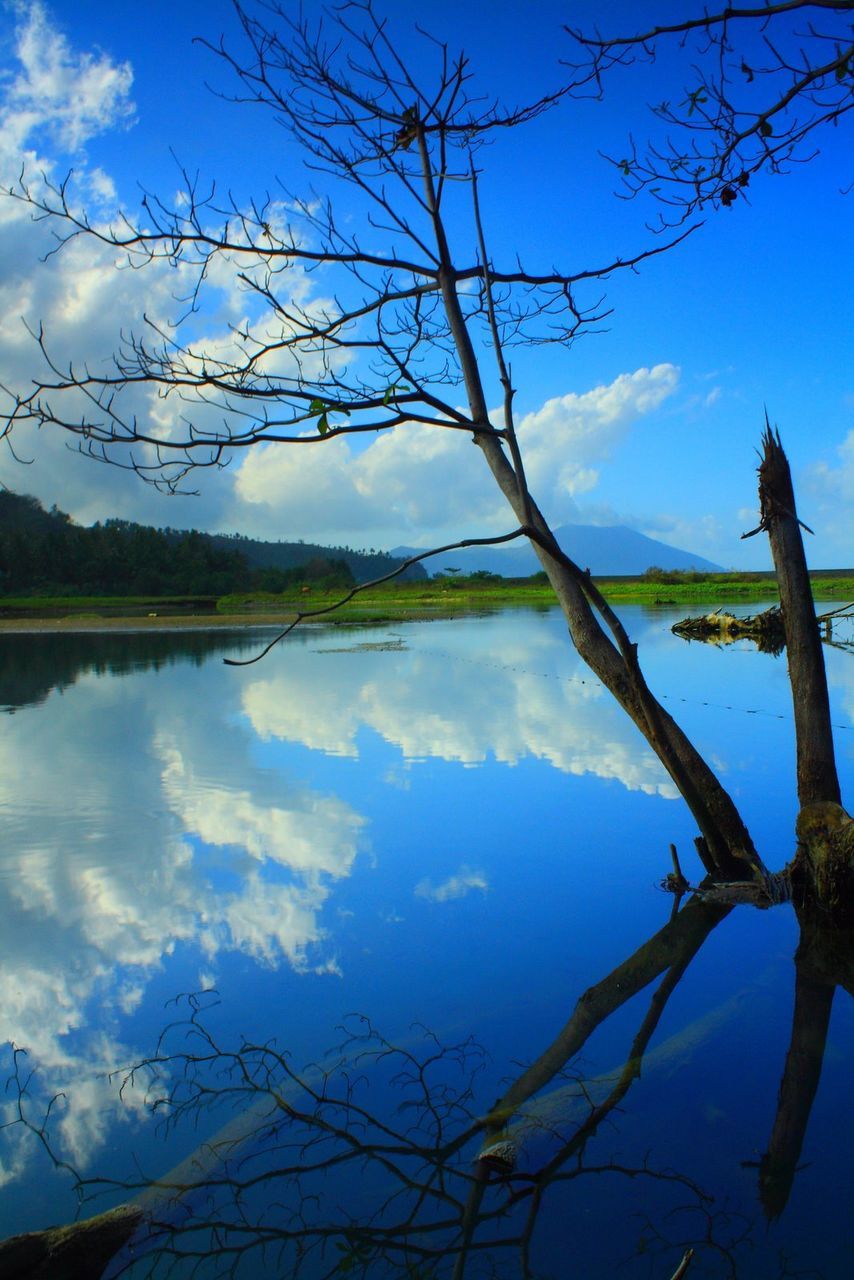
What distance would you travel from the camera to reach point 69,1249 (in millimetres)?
2090

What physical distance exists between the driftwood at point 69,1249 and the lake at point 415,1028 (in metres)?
0.09

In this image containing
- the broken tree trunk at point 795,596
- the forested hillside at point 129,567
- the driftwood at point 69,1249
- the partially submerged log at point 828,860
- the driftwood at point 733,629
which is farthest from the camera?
the forested hillside at point 129,567

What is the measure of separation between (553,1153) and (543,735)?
20.8 feet

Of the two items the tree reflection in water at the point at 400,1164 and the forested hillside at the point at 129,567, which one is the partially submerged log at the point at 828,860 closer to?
the tree reflection in water at the point at 400,1164

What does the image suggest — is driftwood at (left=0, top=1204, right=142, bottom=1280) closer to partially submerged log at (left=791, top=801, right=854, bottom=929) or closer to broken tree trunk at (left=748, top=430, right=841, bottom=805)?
partially submerged log at (left=791, top=801, right=854, bottom=929)

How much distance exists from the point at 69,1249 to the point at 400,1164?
0.83 meters

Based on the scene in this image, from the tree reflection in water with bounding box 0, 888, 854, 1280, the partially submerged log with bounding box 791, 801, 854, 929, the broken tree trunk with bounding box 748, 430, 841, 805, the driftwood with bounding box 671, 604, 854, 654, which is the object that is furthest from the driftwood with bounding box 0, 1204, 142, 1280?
the driftwood with bounding box 671, 604, 854, 654

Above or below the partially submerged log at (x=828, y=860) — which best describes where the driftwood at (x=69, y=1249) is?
below

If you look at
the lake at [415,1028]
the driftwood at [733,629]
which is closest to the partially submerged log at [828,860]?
the lake at [415,1028]

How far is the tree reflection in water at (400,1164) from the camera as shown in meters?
2.16

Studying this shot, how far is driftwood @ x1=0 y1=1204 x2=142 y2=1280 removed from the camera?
200 cm

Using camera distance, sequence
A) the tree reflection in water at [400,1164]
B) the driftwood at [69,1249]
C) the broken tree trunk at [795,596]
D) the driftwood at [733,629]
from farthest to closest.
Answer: the driftwood at [733,629], the broken tree trunk at [795,596], the tree reflection in water at [400,1164], the driftwood at [69,1249]

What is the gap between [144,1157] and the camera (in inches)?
101

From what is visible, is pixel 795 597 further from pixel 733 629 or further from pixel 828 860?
pixel 733 629
